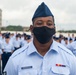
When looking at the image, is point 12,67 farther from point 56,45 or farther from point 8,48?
point 8,48

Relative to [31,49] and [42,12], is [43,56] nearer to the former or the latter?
[31,49]

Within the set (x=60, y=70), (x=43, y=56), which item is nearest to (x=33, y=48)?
(x=43, y=56)

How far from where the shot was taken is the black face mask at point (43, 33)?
3.19 metres

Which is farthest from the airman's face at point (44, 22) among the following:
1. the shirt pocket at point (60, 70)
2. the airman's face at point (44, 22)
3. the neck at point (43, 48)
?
the shirt pocket at point (60, 70)

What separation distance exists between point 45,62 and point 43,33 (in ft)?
1.06

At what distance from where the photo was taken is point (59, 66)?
3.14m

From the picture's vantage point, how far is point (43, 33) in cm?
330

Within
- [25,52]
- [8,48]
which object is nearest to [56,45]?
[25,52]

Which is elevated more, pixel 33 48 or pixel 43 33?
pixel 43 33

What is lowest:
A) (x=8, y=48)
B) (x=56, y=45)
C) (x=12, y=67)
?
(x=8, y=48)

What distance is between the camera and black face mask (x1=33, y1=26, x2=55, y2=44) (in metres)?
3.19

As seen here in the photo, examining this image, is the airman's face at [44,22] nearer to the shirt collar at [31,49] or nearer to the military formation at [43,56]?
the military formation at [43,56]

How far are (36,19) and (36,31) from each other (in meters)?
0.13

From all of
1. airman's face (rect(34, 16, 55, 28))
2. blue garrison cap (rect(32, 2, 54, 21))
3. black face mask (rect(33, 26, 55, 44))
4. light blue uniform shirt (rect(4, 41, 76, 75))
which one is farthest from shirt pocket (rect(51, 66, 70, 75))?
blue garrison cap (rect(32, 2, 54, 21))
